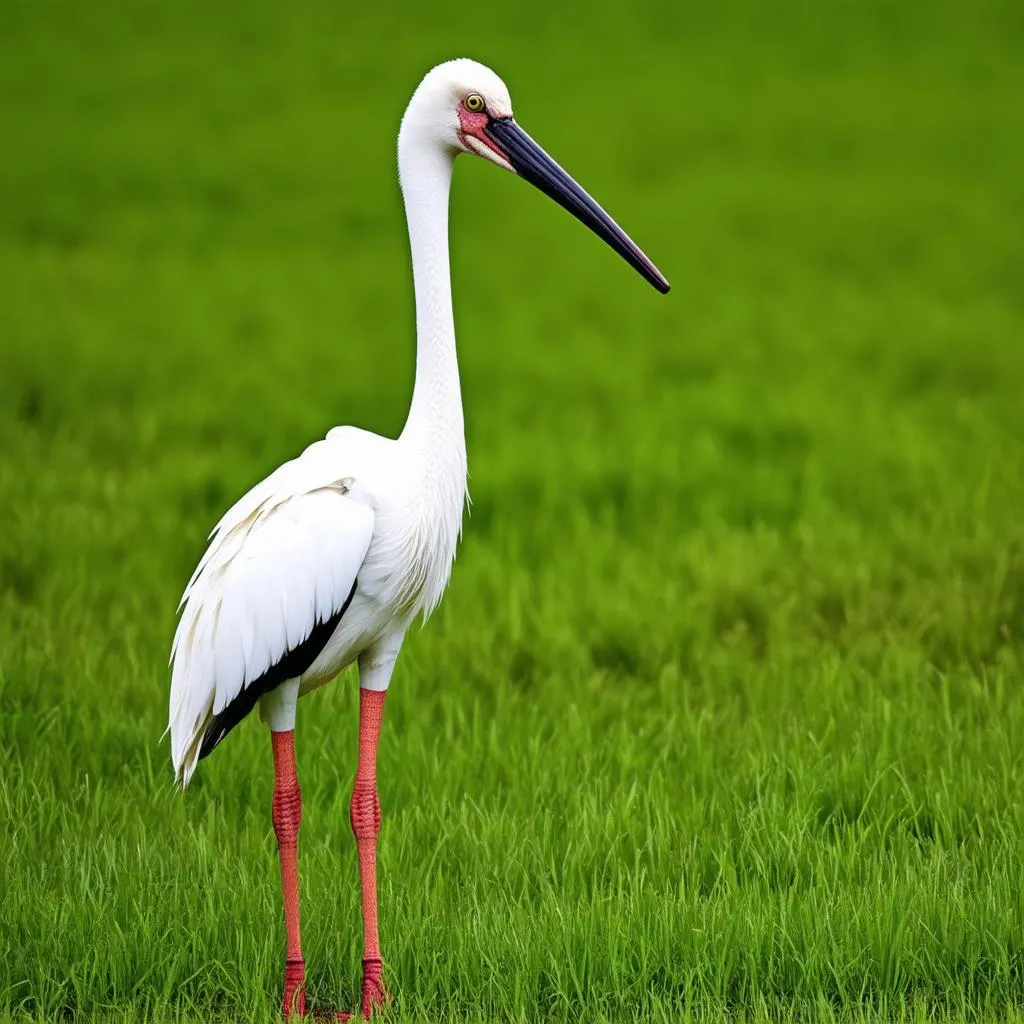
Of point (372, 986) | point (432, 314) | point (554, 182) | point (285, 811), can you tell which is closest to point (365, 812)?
point (285, 811)

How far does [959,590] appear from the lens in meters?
7.43

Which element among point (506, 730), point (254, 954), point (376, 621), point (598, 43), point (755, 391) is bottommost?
point (254, 954)

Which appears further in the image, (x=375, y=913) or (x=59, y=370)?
(x=59, y=370)

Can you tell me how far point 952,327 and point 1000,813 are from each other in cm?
694

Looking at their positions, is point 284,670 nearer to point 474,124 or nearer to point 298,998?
point 298,998

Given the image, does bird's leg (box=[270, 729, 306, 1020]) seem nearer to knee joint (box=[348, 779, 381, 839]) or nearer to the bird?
the bird

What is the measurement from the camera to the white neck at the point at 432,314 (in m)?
4.65

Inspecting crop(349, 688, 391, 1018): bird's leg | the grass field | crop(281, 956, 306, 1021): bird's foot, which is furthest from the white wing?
the grass field

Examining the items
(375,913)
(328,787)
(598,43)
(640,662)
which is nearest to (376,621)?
(375,913)

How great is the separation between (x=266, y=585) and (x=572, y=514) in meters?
4.44

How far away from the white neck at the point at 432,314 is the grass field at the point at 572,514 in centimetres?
Result: 127

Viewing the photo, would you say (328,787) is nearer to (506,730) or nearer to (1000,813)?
(506,730)

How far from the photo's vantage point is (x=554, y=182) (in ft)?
16.2

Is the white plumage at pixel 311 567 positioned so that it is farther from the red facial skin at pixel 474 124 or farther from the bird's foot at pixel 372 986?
the red facial skin at pixel 474 124
